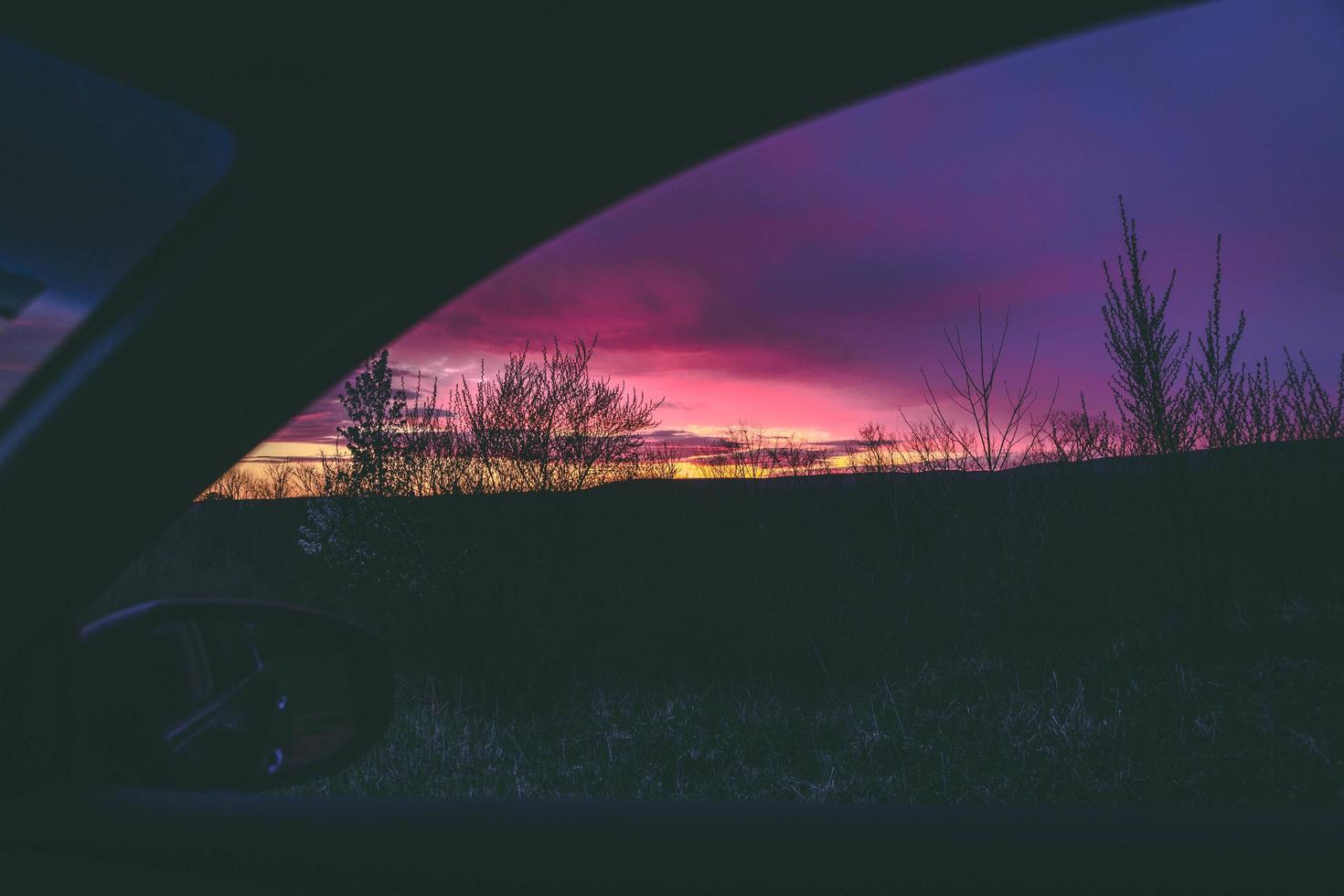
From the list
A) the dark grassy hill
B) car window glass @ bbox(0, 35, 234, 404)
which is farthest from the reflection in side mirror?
the dark grassy hill

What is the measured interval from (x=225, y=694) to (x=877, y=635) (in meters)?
10.4

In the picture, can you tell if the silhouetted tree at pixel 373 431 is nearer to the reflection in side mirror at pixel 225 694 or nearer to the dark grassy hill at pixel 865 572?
the dark grassy hill at pixel 865 572

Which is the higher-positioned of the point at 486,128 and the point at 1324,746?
the point at 486,128

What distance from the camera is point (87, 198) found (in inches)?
43.4

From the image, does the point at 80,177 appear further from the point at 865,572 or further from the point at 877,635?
the point at 865,572

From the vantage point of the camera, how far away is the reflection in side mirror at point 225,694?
3.67ft

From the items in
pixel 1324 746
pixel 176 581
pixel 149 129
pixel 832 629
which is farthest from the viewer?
pixel 176 581

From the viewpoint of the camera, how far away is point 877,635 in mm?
10680

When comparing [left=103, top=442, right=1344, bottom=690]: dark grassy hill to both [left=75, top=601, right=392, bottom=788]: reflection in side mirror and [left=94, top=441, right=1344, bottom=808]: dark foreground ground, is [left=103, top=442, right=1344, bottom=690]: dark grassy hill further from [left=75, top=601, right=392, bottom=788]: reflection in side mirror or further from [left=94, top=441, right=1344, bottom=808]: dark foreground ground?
[left=75, top=601, right=392, bottom=788]: reflection in side mirror

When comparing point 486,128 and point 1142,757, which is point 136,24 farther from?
point 1142,757

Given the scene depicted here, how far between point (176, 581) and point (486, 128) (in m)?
20.5

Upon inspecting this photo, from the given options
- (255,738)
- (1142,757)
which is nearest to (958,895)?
(255,738)

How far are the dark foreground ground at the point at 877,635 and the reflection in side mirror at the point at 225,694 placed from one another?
561 cm

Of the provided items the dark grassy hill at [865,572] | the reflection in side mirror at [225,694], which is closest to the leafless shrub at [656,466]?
the dark grassy hill at [865,572]
